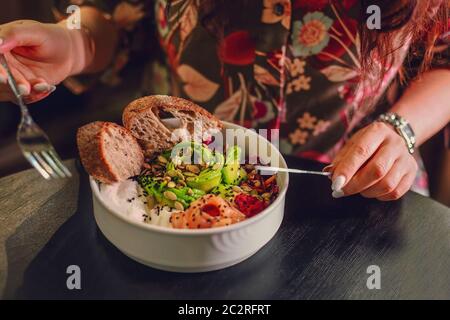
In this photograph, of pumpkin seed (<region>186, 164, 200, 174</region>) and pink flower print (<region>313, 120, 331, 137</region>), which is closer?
pumpkin seed (<region>186, 164, 200, 174</region>)

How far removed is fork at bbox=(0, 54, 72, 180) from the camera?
92cm

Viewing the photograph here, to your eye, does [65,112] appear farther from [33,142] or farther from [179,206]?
[179,206]

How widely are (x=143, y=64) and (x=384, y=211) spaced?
1.13 metres

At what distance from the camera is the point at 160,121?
3.45ft

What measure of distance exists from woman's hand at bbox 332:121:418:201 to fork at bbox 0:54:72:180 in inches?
21.1

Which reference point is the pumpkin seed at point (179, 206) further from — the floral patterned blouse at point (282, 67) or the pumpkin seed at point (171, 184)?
the floral patterned blouse at point (282, 67)

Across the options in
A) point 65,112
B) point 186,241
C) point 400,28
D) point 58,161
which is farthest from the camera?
point 65,112

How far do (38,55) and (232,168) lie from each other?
51 centimetres

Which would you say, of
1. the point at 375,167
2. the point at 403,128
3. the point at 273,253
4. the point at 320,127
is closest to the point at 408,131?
the point at 403,128

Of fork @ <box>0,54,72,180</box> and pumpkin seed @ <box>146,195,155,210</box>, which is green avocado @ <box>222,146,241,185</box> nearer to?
pumpkin seed @ <box>146,195,155,210</box>

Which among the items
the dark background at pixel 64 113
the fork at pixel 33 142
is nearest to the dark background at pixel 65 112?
the dark background at pixel 64 113

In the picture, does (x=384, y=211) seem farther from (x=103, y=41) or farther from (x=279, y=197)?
(x=103, y=41)

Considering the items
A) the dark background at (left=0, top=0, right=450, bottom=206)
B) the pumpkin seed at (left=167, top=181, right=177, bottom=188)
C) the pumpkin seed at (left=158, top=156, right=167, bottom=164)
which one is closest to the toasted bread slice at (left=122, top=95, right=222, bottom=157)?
the pumpkin seed at (left=158, top=156, right=167, bottom=164)

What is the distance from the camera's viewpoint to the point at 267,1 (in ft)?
4.23
